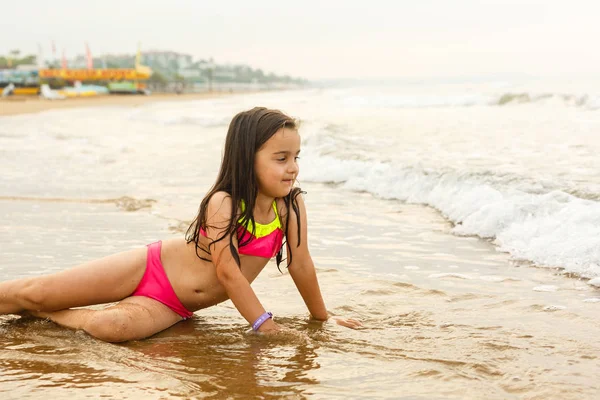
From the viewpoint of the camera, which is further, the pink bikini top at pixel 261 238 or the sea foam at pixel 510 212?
the sea foam at pixel 510 212

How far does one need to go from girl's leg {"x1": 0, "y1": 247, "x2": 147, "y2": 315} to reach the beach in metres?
0.14

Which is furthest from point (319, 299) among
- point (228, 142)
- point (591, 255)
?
point (591, 255)

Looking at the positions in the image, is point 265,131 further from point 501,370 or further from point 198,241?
point 501,370

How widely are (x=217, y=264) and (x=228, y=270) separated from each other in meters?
0.07

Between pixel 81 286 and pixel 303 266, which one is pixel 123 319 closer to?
pixel 81 286

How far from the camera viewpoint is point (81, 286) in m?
3.52

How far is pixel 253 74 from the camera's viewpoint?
654 ft

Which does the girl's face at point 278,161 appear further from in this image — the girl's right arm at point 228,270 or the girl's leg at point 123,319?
the girl's leg at point 123,319

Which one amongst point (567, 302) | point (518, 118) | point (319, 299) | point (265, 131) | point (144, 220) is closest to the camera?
point (265, 131)

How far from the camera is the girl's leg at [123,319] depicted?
3320mm

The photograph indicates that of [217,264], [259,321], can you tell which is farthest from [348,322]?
[217,264]

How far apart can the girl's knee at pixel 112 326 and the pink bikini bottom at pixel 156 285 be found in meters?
0.23

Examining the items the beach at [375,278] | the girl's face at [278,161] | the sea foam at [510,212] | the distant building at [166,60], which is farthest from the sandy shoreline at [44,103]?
the distant building at [166,60]

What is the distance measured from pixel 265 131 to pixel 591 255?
8.92 ft
